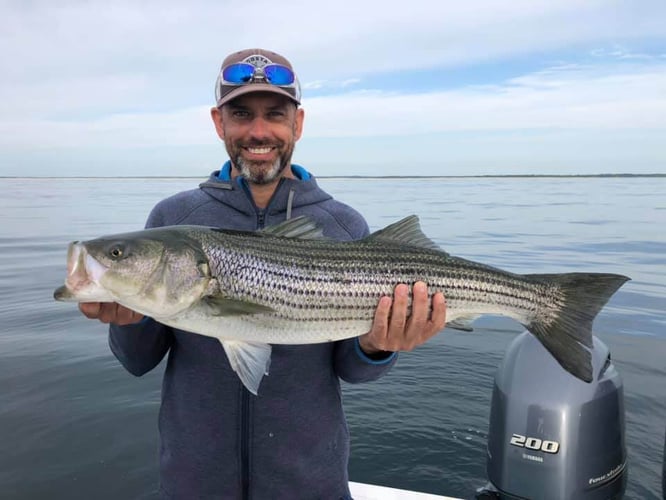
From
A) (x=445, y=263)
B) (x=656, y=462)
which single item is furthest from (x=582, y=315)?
(x=656, y=462)

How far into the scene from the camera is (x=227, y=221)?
13.0 feet

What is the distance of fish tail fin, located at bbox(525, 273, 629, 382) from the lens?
→ 3906 millimetres

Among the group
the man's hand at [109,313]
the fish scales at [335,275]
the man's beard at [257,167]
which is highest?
the man's beard at [257,167]

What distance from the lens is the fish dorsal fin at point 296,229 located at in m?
3.59

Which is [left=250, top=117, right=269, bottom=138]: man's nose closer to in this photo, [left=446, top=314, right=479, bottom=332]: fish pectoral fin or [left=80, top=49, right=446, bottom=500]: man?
[left=80, top=49, right=446, bottom=500]: man

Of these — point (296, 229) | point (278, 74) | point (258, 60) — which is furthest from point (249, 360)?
point (258, 60)

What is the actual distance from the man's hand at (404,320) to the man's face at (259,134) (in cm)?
127

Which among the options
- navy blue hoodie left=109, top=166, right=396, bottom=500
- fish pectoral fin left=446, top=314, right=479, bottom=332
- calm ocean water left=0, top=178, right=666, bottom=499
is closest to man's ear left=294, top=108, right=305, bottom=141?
navy blue hoodie left=109, top=166, right=396, bottom=500

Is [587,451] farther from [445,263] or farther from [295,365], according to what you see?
[295,365]

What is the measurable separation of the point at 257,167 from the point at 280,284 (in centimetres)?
93

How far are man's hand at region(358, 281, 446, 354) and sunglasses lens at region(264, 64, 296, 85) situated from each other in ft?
5.55

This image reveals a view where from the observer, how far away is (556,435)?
4977 mm

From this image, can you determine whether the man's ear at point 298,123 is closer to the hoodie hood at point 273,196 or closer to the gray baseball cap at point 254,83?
the gray baseball cap at point 254,83

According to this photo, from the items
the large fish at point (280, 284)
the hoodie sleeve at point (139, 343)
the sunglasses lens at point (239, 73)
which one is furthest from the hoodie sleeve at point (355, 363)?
the sunglasses lens at point (239, 73)
